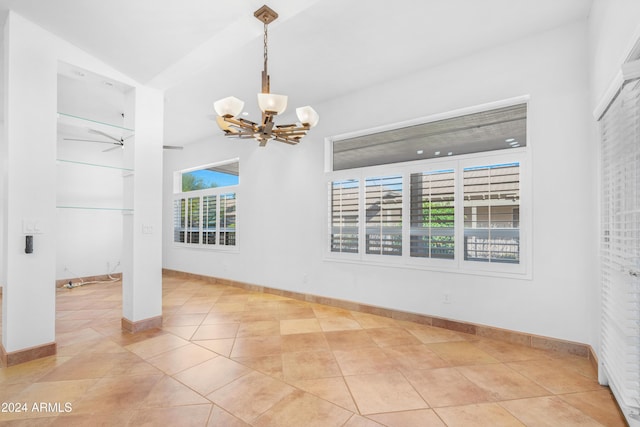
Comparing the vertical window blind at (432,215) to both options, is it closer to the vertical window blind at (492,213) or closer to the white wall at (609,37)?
the vertical window blind at (492,213)

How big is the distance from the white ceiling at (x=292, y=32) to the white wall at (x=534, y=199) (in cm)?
28

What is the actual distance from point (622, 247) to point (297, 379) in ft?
7.60

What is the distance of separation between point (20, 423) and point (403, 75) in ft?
14.6

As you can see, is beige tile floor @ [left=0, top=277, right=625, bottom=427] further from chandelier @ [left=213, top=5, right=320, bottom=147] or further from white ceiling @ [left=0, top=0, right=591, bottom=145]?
white ceiling @ [left=0, top=0, right=591, bottom=145]

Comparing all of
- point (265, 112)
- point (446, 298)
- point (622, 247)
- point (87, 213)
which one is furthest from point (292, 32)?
point (87, 213)

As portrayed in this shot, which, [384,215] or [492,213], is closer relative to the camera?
[492,213]

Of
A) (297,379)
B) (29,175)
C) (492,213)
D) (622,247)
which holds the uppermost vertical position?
(29,175)

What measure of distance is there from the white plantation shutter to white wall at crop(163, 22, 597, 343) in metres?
0.54

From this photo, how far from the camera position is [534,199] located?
2.86 meters

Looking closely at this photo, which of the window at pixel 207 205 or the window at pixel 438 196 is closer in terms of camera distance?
the window at pixel 438 196

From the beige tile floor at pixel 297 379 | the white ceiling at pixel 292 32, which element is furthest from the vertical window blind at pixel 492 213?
the white ceiling at pixel 292 32

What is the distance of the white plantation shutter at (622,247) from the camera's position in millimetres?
1608

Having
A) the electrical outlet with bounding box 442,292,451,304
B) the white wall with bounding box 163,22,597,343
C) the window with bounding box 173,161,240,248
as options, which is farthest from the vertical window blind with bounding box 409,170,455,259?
the window with bounding box 173,161,240,248

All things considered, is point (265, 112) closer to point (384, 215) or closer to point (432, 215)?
point (384, 215)
